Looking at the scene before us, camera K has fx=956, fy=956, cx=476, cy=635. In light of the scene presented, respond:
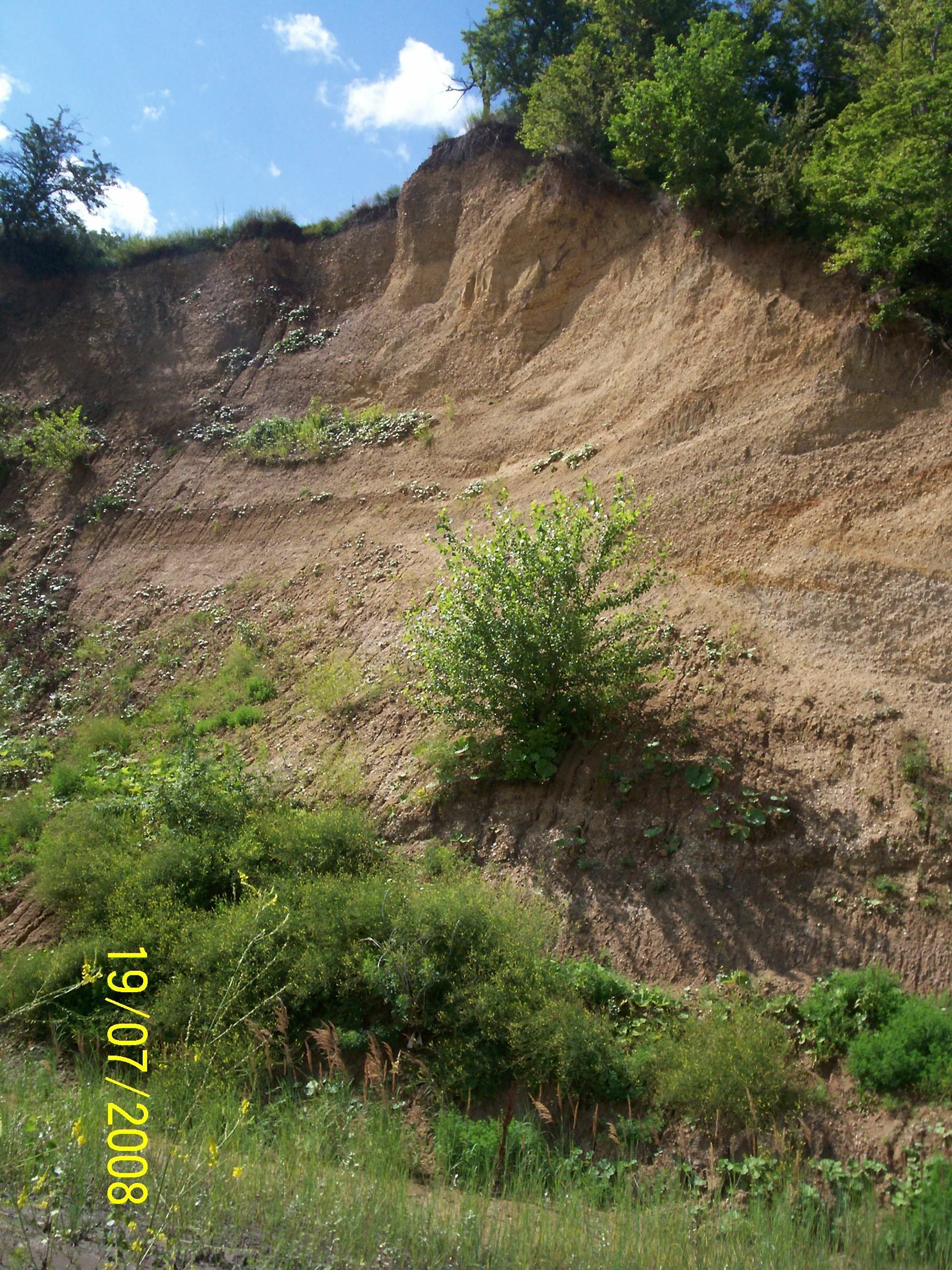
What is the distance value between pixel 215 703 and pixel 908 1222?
962 centimetres

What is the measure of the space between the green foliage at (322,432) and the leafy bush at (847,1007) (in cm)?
1101

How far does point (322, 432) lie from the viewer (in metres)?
16.2

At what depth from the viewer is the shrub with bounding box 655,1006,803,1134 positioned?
18.4 feet

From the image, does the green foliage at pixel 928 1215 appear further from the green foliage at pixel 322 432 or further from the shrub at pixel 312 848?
the green foliage at pixel 322 432

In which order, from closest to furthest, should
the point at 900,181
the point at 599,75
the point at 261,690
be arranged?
the point at 900,181 → the point at 261,690 → the point at 599,75

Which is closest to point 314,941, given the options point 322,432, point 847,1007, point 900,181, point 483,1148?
point 483,1148

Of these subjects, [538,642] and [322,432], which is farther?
[322,432]

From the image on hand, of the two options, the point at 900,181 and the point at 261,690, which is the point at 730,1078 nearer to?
the point at 261,690

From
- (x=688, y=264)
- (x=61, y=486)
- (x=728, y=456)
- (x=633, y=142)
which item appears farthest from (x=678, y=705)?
(x=61, y=486)

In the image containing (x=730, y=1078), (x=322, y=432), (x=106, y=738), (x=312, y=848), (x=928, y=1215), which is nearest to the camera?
(x=928, y=1215)

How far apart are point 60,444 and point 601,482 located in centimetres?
1163

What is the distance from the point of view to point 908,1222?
15.9 ft

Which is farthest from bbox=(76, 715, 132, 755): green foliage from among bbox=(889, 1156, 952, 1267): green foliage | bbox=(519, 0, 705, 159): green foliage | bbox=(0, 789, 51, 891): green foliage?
bbox=(519, 0, 705, 159): green foliage

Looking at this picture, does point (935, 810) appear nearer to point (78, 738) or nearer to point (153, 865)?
point (153, 865)
